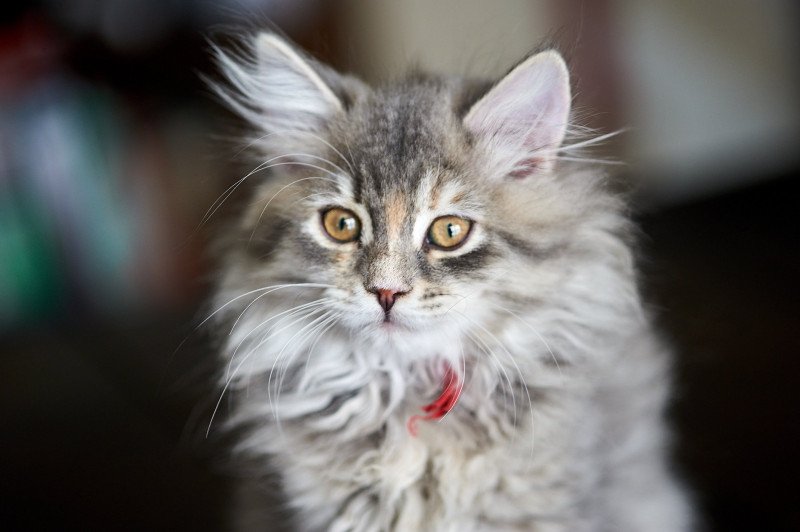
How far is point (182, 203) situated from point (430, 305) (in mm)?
2072

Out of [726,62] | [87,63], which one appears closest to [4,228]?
[87,63]

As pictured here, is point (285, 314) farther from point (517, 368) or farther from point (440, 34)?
point (440, 34)

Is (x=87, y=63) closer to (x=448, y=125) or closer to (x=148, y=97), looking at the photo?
(x=148, y=97)

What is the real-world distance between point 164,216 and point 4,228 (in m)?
0.53

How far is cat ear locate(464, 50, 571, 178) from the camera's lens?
939 mm

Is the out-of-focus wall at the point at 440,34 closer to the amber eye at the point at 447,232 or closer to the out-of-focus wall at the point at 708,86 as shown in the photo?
the amber eye at the point at 447,232

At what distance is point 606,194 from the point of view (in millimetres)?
1108

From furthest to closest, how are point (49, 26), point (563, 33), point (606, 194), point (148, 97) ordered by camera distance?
point (148, 97), point (49, 26), point (606, 194), point (563, 33)

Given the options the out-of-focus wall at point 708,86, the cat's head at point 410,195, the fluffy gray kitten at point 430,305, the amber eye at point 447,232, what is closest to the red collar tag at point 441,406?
the fluffy gray kitten at point 430,305

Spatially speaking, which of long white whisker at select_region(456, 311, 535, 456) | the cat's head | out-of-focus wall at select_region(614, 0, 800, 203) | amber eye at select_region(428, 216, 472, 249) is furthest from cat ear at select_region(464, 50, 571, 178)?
out-of-focus wall at select_region(614, 0, 800, 203)

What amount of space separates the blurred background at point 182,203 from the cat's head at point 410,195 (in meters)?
0.33

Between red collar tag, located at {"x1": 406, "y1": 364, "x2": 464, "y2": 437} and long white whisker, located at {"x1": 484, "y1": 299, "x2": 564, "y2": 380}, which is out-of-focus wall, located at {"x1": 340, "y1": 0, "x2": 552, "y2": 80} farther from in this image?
red collar tag, located at {"x1": 406, "y1": 364, "x2": 464, "y2": 437}

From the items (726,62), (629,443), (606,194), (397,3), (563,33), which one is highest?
(726,62)

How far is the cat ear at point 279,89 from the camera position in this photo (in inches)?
41.4
